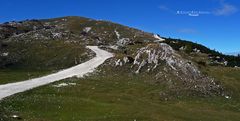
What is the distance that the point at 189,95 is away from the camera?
69938mm

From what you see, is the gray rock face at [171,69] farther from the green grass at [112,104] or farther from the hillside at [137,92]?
the green grass at [112,104]

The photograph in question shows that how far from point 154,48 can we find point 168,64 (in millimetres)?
8235

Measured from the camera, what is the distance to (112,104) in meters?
57.8

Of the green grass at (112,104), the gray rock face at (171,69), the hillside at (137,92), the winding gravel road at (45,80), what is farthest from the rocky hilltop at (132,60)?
the winding gravel road at (45,80)

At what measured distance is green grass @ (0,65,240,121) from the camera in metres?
Result: 49.7

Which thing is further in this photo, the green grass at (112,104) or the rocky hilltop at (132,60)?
the rocky hilltop at (132,60)

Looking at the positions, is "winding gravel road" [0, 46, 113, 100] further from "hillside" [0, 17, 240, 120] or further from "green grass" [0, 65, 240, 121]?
"green grass" [0, 65, 240, 121]

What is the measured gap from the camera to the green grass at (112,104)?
49656 mm

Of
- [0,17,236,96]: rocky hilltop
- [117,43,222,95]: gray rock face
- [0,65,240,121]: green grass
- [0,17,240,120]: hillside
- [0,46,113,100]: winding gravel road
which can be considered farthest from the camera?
[0,17,236,96]: rocky hilltop

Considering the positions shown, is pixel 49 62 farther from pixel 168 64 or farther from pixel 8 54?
pixel 168 64

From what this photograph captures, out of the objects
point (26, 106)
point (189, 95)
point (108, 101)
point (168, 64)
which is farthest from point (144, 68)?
point (26, 106)

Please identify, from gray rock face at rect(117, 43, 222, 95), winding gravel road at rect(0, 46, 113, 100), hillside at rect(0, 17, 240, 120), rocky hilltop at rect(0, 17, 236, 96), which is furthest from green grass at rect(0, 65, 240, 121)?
gray rock face at rect(117, 43, 222, 95)

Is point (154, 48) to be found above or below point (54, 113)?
above

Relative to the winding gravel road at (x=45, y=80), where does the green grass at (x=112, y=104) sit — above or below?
below
